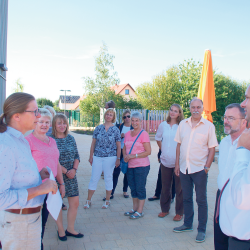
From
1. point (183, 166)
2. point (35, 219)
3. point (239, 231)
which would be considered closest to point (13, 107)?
point (35, 219)

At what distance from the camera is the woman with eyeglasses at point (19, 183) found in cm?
161

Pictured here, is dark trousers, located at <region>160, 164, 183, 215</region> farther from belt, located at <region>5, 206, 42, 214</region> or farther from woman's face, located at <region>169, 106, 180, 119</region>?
belt, located at <region>5, 206, 42, 214</region>

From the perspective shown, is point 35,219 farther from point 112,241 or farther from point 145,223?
point 145,223

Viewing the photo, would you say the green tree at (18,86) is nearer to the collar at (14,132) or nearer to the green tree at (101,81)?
the green tree at (101,81)

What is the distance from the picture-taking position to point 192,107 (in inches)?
149

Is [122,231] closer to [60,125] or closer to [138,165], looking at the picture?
[138,165]

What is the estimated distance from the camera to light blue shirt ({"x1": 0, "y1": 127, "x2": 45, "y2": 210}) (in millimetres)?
1571

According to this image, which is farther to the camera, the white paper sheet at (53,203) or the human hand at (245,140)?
the white paper sheet at (53,203)

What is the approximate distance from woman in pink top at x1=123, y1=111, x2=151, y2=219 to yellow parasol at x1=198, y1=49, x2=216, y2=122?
3.85 meters

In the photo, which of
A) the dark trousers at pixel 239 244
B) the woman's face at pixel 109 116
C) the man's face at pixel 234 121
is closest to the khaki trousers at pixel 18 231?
the dark trousers at pixel 239 244

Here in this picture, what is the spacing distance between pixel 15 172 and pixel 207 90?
22.9 ft

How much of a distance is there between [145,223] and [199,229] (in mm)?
902

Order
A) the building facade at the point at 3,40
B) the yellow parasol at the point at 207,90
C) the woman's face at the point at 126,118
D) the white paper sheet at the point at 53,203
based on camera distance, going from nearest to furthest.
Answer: the white paper sheet at the point at 53,203 → the woman's face at the point at 126,118 → the building facade at the point at 3,40 → the yellow parasol at the point at 207,90

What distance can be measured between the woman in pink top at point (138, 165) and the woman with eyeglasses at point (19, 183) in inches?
99.5
